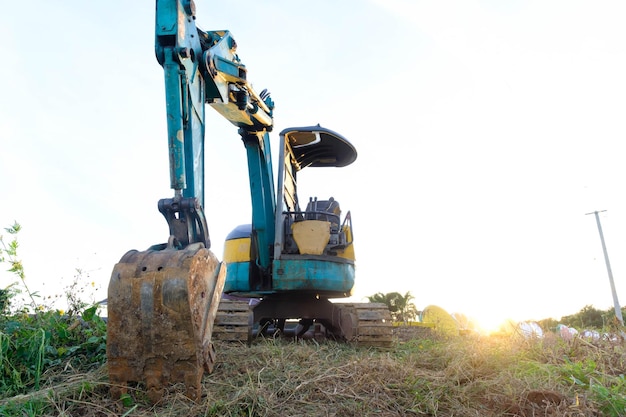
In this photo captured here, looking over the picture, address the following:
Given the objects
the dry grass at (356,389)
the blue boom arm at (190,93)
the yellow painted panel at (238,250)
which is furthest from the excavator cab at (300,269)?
the dry grass at (356,389)

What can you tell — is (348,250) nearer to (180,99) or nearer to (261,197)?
(261,197)

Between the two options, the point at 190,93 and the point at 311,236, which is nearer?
the point at 190,93

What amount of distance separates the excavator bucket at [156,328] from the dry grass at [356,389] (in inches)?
4.3

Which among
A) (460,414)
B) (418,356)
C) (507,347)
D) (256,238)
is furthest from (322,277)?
(460,414)

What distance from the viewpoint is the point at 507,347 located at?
485cm

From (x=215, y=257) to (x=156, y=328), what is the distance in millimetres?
653

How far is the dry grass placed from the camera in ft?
9.58

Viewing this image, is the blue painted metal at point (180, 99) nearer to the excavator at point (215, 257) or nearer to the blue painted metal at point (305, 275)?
the excavator at point (215, 257)

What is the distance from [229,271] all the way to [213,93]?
280 centimetres

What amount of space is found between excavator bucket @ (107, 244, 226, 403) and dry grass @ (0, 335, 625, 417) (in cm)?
11

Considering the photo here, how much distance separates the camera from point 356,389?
3330mm

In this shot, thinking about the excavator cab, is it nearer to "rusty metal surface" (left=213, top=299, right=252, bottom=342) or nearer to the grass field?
"rusty metal surface" (left=213, top=299, right=252, bottom=342)

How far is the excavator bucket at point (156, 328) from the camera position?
290 centimetres

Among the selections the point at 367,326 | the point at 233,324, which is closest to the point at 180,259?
the point at 233,324
